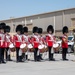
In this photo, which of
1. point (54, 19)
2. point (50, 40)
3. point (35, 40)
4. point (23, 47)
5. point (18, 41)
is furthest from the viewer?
point (54, 19)

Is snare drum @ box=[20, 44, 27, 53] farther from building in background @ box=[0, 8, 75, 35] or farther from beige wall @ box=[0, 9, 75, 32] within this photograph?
beige wall @ box=[0, 9, 75, 32]

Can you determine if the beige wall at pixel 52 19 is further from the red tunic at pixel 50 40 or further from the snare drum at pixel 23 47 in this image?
the snare drum at pixel 23 47

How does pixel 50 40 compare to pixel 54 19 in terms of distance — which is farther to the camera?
pixel 54 19

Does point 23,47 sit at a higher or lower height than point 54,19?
lower

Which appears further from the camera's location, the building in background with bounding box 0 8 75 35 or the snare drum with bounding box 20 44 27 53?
the building in background with bounding box 0 8 75 35
